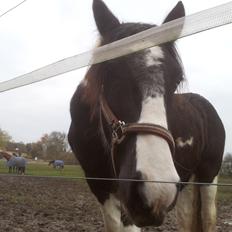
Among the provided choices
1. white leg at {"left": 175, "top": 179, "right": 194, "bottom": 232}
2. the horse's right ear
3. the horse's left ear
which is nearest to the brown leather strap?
the horse's right ear

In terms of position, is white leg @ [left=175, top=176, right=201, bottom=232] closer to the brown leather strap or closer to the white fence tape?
the brown leather strap

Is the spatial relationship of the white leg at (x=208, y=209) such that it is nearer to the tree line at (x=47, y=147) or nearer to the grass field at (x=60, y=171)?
the grass field at (x=60, y=171)

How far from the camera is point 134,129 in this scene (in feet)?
5.42

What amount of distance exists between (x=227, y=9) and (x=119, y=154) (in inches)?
34.0

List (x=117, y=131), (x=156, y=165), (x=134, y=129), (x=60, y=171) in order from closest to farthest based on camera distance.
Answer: (x=156, y=165)
(x=134, y=129)
(x=117, y=131)
(x=60, y=171)

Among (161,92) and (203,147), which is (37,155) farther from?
(161,92)

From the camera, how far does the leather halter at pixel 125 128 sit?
1592 millimetres

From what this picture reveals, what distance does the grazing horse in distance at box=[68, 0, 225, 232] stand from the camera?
1508mm

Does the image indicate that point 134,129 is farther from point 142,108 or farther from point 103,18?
point 103,18

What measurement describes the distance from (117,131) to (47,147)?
5.54ft

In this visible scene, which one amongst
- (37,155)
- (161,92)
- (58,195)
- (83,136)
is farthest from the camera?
(58,195)

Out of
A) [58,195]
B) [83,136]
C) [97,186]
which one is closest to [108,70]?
[83,136]

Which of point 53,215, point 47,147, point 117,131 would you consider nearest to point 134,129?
point 117,131

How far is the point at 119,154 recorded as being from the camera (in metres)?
1.87
